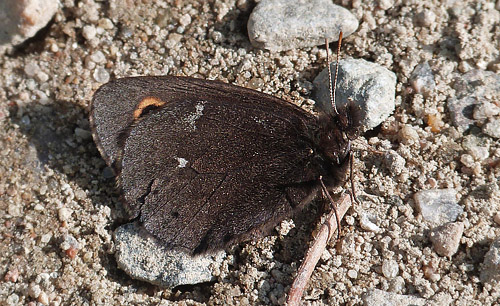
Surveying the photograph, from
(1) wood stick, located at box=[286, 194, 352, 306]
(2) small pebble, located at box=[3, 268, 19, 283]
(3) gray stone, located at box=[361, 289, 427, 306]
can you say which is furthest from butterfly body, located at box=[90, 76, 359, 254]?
(2) small pebble, located at box=[3, 268, 19, 283]

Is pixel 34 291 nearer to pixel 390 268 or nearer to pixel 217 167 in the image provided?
pixel 217 167

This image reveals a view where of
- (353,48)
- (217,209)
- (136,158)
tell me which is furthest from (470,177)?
(136,158)

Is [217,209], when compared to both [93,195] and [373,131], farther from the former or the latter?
[373,131]

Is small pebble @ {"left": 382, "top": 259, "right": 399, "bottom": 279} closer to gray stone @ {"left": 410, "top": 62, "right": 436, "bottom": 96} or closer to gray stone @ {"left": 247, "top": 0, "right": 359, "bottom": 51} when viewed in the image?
gray stone @ {"left": 410, "top": 62, "right": 436, "bottom": 96}

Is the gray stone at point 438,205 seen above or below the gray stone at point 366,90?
below

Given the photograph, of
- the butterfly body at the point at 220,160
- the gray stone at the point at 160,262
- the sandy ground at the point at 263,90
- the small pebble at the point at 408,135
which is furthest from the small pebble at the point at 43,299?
the small pebble at the point at 408,135

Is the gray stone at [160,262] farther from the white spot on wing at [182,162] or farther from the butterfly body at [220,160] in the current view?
the white spot on wing at [182,162]

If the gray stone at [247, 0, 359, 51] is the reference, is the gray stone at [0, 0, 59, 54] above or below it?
below
